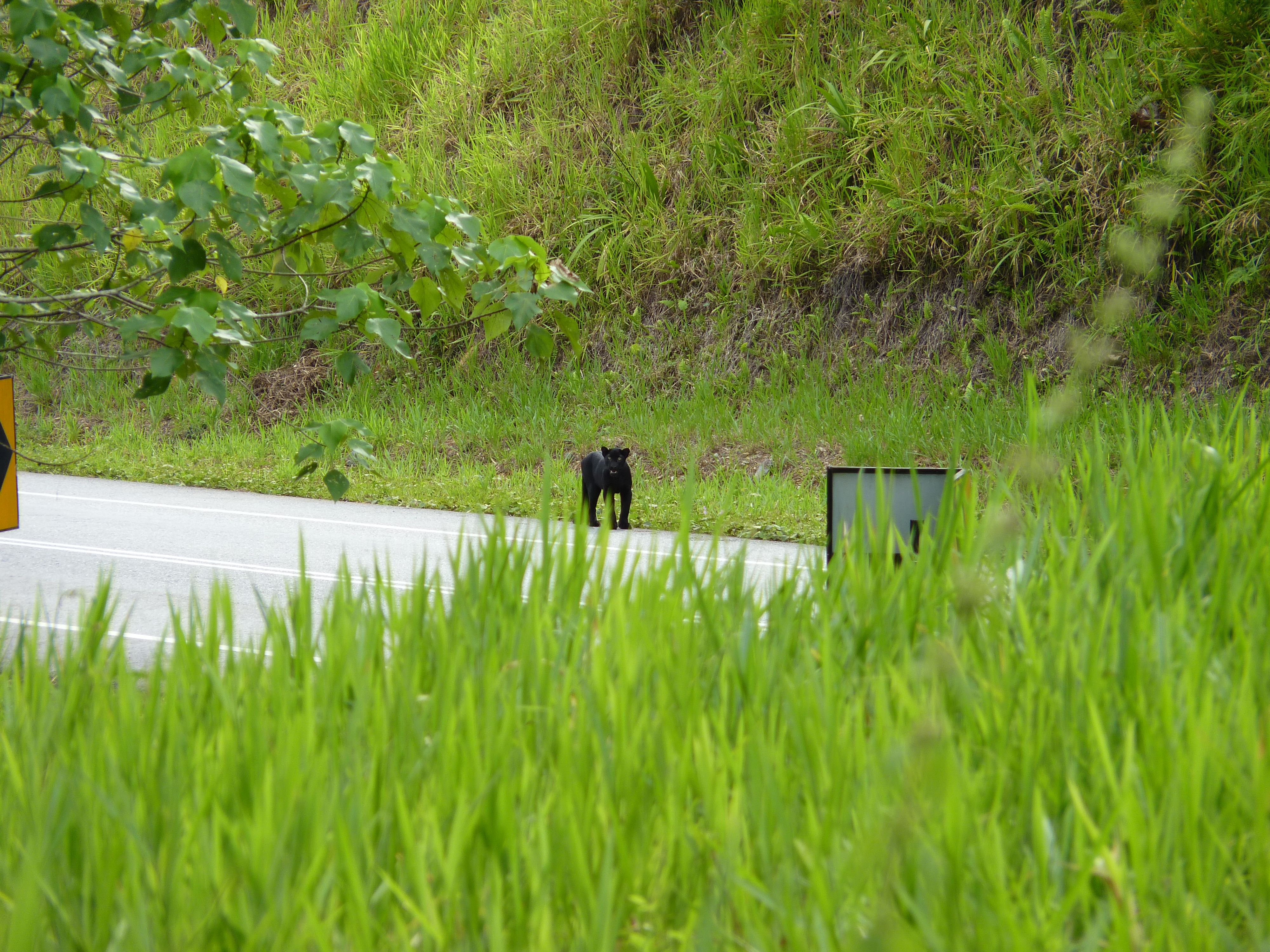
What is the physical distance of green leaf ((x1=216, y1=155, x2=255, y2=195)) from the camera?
3396mm

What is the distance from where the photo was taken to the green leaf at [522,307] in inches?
153

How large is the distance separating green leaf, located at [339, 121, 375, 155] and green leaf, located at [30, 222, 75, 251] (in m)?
0.99

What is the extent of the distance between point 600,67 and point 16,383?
1105cm

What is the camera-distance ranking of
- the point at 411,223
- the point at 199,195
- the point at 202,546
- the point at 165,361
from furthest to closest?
the point at 202,546, the point at 411,223, the point at 165,361, the point at 199,195

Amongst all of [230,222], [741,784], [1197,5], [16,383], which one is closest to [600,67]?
[1197,5]

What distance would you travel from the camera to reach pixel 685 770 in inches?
73.6

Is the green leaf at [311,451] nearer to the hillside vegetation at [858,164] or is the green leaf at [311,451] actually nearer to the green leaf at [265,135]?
the green leaf at [265,135]

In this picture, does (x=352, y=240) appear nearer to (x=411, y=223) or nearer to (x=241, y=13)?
(x=411, y=223)

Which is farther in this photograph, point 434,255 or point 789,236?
point 789,236

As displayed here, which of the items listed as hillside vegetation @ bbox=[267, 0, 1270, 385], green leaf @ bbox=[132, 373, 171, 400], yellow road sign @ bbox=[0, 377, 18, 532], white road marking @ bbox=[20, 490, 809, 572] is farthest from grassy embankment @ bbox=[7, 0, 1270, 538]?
green leaf @ bbox=[132, 373, 171, 400]

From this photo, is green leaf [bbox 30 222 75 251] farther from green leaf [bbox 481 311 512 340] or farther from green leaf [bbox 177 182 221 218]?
green leaf [bbox 481 311 512 340]

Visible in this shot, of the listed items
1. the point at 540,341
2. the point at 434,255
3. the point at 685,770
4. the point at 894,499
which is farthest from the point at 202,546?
the point at 685,770

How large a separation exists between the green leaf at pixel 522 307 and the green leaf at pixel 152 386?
1.11m

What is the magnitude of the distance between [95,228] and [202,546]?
6.11m
